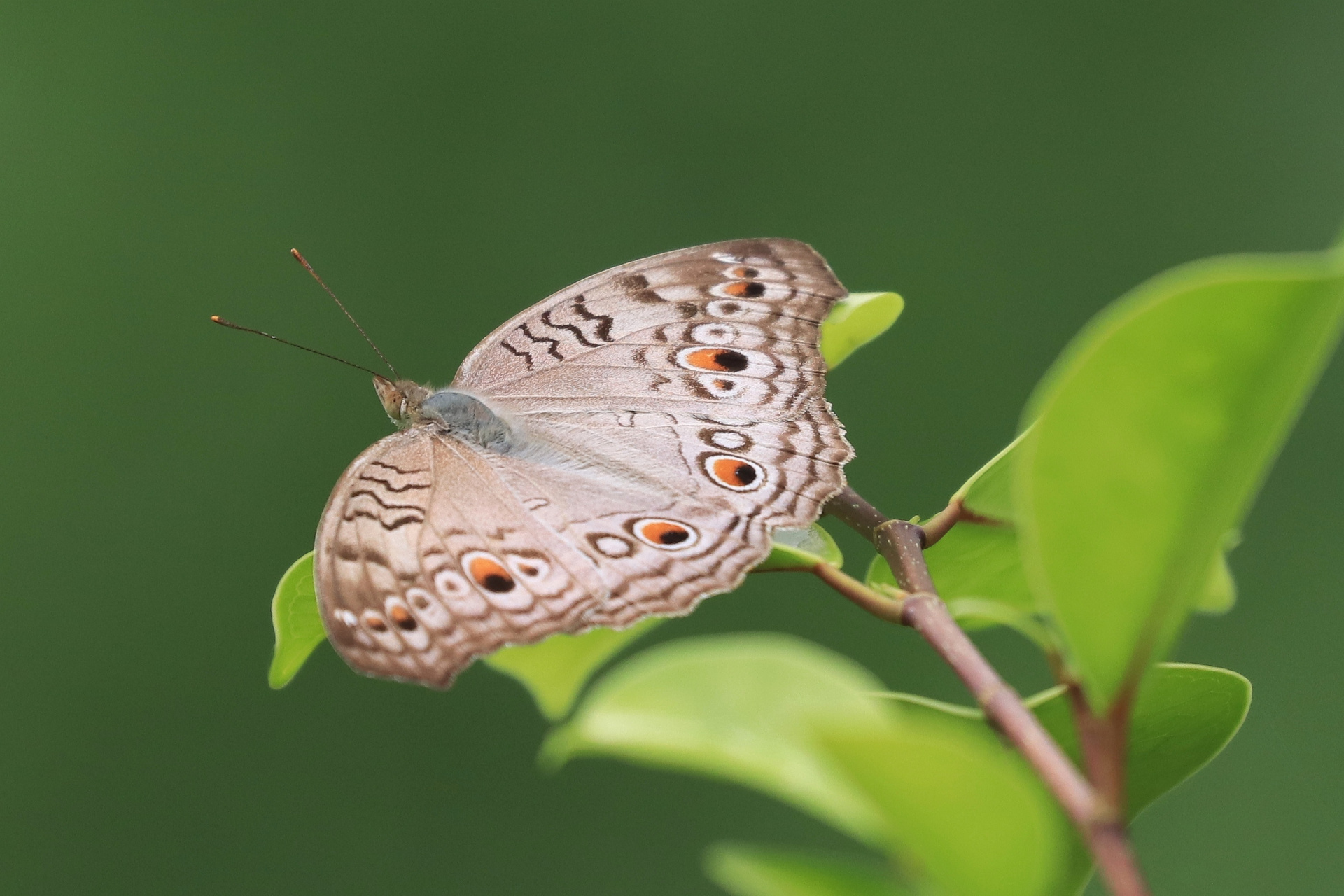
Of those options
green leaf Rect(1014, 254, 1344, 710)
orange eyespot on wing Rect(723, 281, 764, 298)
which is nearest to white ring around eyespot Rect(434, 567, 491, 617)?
orange eyespot on wing Rect(723, 281, 764, 298)

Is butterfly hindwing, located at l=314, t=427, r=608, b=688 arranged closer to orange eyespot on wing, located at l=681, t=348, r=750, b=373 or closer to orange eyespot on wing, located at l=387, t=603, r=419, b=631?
orange eyespot on wing, located at l=387, t=603, r=419, b=631

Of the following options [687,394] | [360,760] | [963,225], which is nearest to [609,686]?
[687,394]

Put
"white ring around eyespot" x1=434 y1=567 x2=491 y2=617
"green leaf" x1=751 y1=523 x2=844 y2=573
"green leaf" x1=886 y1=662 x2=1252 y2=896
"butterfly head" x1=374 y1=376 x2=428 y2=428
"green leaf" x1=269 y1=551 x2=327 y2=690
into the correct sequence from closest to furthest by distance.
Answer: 1. "green leaf" x1=886 y1=662 x2=1252 y2=896
2. "green leaf" x1=751 y1=523 x2=844 y2=573
3. "green leaf" x1=269 y1=551 x2=327 y2=690
4. "white ring around eyespot" x1=434 y1=567 x2=491 y2=617
5. "butterfly head" x1=374 y1=376 x2=428 y2=428

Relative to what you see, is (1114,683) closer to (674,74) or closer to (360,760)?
(360,760)

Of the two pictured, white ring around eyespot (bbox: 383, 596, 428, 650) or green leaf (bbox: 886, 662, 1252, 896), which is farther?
white ring around eyespot (bbox: 383, 596, 428, 650)

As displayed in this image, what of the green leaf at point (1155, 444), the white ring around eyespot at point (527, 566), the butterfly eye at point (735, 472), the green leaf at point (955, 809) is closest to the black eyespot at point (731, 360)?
the butterfly eye at point (735, 472)

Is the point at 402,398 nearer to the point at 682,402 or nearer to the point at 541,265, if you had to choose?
the point at 682,402

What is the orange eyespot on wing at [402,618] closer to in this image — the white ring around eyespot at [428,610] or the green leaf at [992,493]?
the white ring around eyespot at [428,610]
